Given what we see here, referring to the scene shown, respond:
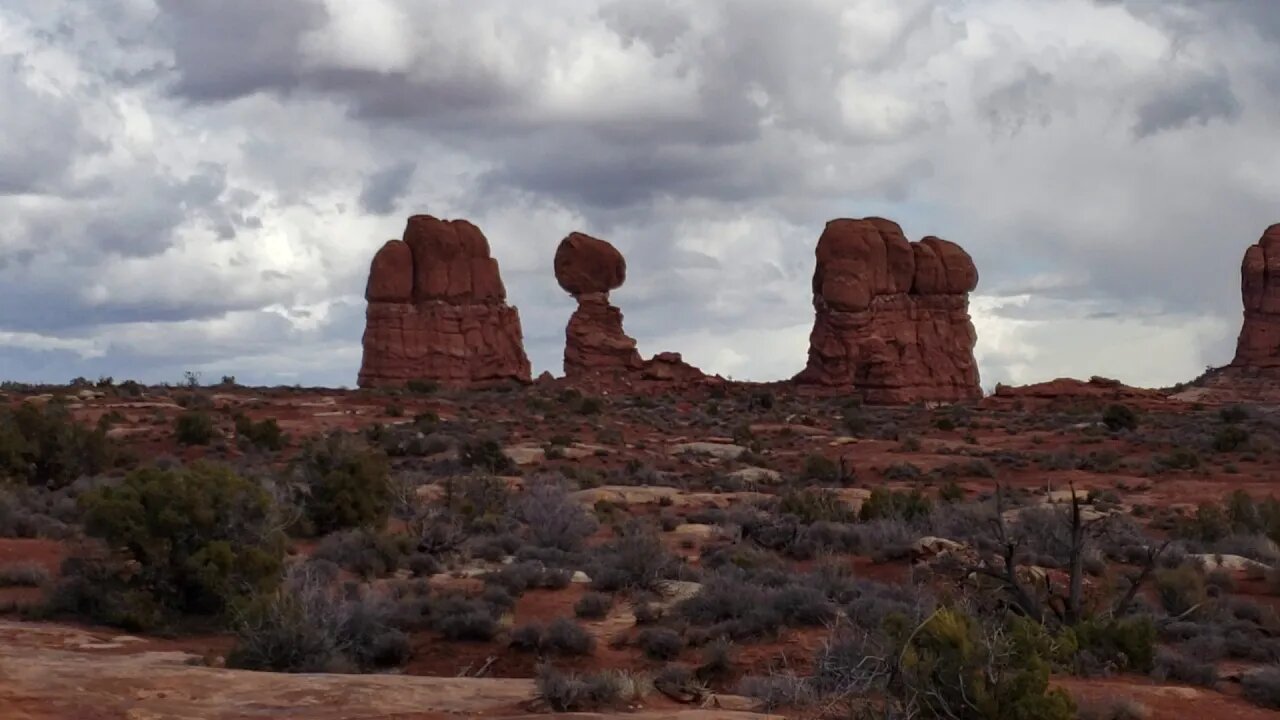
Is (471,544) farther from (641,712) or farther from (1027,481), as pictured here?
(1027,481)

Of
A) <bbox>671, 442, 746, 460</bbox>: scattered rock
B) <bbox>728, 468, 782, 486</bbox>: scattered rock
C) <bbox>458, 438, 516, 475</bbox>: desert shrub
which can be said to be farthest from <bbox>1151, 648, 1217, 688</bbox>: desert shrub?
<bbox>671, 442, 746, 460</bbox>: scattered rock

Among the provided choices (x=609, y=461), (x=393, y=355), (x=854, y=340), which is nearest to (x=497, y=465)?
(x=609, y=461)

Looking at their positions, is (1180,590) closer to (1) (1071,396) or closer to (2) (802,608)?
(2) (802,608)

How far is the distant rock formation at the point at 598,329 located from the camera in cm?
6512

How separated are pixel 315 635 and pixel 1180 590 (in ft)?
30.8

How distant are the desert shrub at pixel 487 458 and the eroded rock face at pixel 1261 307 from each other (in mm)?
54173

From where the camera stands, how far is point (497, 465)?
3036cm

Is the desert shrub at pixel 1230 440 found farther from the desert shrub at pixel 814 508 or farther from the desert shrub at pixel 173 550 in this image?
the desert shrub at pixel 173 550

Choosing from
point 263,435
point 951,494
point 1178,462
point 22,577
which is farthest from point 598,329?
point 22,577

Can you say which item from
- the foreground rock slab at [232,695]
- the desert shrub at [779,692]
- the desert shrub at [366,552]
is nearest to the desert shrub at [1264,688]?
the desert shrub at [779,692]

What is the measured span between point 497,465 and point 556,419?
48.3 ft

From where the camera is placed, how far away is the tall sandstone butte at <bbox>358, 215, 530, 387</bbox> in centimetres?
6312

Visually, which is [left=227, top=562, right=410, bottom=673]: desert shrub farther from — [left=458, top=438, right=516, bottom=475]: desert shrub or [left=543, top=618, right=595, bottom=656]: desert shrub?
[left=458, top=438, right=516, bottom=475]: desert shrub

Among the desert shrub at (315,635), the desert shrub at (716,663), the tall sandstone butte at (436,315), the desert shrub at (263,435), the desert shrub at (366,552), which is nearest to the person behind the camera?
the desert shrub at (315,635)
